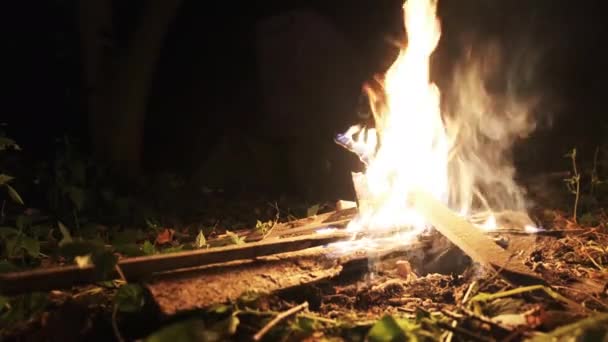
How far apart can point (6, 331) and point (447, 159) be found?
3.42 m

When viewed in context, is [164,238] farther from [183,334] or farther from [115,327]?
[183,334]

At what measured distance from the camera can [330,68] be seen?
6930 millimetres

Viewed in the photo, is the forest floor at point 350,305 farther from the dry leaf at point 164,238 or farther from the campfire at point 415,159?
the dry leaf at point 164,238

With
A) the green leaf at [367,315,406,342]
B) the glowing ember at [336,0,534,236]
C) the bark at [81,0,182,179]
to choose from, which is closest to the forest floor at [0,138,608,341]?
the green leaf at [367,315,406,342]

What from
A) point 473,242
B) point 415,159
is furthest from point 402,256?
point 415,159

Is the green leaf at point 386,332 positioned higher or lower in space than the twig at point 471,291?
higher

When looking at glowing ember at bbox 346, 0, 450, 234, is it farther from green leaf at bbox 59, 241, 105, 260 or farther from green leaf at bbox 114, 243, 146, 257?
green leaf at bbox 59, 241, 105, 260

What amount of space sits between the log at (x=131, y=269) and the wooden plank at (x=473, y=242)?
1191 millimetres

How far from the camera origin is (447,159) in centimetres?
436

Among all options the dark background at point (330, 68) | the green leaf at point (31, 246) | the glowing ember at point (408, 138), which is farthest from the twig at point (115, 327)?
the dark background at point (330, 68)

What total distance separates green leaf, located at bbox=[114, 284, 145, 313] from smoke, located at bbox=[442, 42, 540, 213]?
11.4 feet

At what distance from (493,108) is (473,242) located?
4610 millimetres

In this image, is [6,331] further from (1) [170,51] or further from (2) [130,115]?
(1) [170,51]

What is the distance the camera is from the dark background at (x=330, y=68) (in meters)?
7.00
